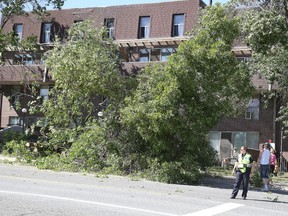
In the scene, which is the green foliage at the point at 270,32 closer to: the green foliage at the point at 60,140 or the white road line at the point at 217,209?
the green foliage at the point at 60,140

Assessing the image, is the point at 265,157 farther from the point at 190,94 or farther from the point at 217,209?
the point at 217,209

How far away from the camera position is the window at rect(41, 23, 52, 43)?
43.7m

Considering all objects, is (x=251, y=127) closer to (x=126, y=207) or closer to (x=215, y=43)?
(x=215, y=43)

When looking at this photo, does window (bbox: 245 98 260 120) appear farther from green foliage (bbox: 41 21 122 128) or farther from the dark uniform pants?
the dark uniform pants

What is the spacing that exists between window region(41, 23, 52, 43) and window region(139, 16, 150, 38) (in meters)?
8.80

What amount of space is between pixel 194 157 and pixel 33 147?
962 cm

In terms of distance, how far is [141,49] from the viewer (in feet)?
132

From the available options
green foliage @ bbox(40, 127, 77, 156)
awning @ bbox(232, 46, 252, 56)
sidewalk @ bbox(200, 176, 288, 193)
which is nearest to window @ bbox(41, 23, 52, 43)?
awning @ bbox(232, 46, 252, 56)

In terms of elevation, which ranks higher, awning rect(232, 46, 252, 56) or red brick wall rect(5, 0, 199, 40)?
red brick wall rect(5, 0, 199, 40)

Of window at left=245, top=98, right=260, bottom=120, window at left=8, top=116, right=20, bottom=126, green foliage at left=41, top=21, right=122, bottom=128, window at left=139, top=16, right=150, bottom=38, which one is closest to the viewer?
green foliage at left=41, top=21, right=122, bottom=128

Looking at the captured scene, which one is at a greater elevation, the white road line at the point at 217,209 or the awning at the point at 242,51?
the awning at the point at 242,51

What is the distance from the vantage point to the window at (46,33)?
1720 inches

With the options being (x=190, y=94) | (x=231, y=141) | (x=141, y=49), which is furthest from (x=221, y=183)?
(x=141, y=49)

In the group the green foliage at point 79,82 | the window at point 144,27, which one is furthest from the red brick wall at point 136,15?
the green foliage at point 79,82
